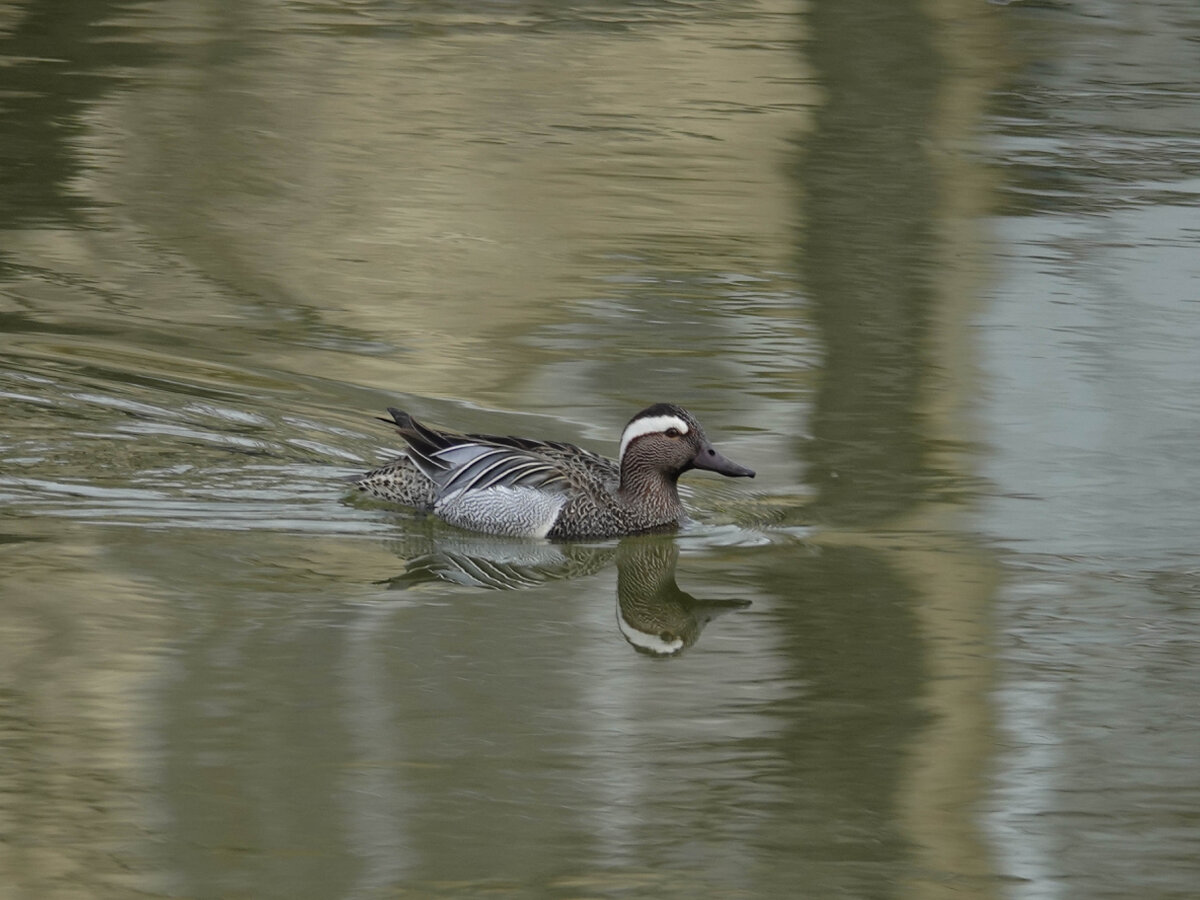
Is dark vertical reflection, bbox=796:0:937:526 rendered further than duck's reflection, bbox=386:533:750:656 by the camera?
Yes

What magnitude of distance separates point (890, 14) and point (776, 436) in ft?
48.4

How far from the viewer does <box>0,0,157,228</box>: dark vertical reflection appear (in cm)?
1591

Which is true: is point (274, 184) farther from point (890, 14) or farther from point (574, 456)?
point (890, 14)

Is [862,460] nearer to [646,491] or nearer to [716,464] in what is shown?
[716,464]

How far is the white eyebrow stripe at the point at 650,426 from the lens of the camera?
9.88 metres

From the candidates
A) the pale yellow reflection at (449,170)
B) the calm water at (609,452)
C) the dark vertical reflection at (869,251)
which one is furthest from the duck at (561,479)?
the pale yellow reflection at (449,170)

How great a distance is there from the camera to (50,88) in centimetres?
1975

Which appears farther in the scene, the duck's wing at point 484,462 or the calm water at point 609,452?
the duck's wing at point 484,462

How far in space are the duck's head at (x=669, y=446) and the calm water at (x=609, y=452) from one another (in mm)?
339

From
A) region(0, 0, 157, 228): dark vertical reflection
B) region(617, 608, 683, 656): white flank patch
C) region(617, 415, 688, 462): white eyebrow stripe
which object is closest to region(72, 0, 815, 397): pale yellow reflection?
region(0, 0, 157, 228): dark vertical reflection

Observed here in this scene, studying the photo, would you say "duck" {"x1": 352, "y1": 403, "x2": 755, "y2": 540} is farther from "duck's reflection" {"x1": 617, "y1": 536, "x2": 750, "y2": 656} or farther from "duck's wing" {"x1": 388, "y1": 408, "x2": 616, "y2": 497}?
"duck's reflection" {"x1": 617, "y1": 536, "x2": 750, "y2": 656}

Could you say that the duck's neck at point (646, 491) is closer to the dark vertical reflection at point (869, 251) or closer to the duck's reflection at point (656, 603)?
the duck's reflection at point (656, 603)

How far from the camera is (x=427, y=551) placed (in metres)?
9.66

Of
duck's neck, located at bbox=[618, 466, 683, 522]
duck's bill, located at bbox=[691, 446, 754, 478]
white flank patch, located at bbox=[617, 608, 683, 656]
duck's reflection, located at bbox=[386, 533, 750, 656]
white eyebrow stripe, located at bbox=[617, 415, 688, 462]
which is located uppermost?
white eyebrow stripe, located at bbox=[617, 415, 688, 462]
